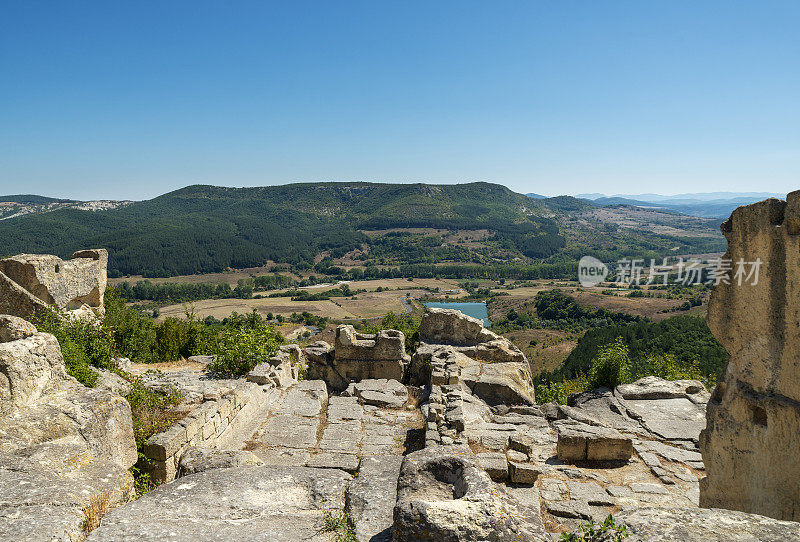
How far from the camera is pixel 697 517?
3424 millimetres

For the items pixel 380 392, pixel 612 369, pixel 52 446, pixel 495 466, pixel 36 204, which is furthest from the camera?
pixel 36 204

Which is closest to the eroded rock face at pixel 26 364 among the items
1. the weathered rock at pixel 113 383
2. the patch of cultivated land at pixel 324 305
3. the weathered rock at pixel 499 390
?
the weathered rock at pixel 113 383

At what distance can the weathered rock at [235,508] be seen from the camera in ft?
13.1

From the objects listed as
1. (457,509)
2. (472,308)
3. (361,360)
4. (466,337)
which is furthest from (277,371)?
(472,308)

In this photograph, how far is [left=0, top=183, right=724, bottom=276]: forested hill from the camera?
355 feet

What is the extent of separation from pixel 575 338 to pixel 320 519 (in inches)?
2296

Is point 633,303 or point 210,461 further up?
point 210,461

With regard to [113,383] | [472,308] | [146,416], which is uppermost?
[113,383]

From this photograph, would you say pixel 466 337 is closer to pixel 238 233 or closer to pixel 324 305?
pixel 324 305

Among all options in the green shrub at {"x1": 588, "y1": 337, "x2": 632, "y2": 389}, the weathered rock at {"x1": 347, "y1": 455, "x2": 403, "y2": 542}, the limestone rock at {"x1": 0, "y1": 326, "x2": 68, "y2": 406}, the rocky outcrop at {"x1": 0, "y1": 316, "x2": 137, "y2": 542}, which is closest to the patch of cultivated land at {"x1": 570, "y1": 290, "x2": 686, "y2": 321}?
the green shrub at {"x1": 588, "y1": 337, "x2": 632, "y2": 389}

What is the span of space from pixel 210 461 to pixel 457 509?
3.86 m

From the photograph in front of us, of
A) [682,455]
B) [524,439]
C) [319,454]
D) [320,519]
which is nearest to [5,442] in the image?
[320,519]

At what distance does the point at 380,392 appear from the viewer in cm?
1296

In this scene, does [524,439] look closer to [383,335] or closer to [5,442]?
[383,335]
